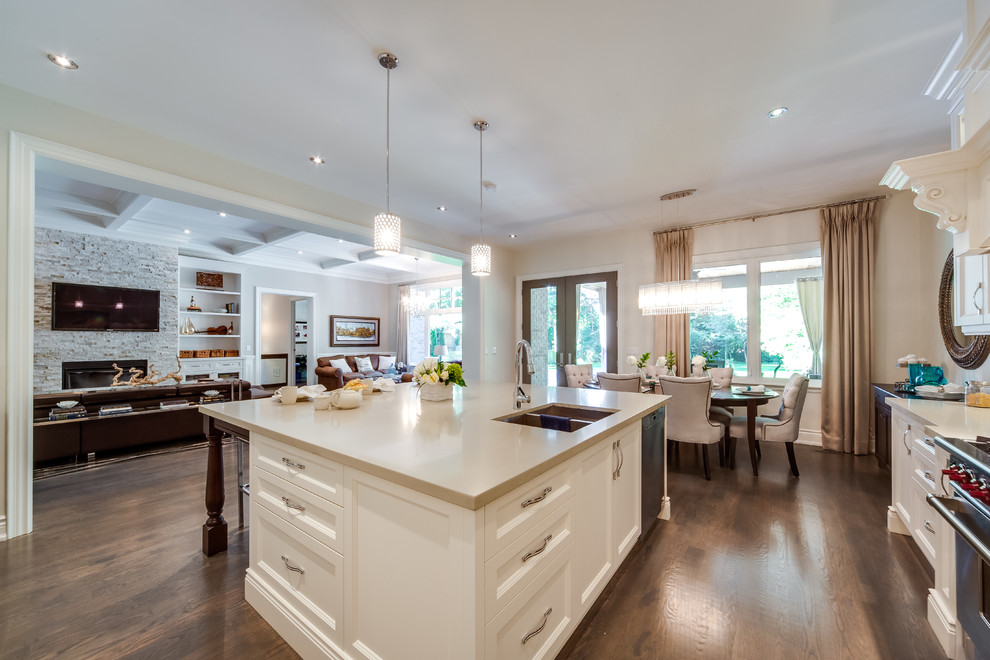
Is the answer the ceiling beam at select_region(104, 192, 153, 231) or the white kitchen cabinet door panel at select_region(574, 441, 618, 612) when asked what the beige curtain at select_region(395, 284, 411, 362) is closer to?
the ceiling beam at select_region(104, 192, 153, 231)

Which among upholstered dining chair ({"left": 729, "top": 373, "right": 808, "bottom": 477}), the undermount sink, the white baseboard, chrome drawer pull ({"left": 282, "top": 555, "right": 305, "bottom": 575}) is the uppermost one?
the undermount sink

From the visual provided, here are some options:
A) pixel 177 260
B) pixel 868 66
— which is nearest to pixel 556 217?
pixel 868 66

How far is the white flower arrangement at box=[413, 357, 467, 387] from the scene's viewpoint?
235 cm

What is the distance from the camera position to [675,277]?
5211 mm

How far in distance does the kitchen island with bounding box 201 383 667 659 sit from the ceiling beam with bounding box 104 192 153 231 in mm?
3744

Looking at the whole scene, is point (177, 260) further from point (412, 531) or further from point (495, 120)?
point (412, 531)

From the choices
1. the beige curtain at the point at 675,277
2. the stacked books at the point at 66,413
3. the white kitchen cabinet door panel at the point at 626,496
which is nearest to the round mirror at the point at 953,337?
the beige curtain at the point at 675,277

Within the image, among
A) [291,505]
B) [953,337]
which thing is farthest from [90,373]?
[953,337]

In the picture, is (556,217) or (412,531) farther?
(556,217)

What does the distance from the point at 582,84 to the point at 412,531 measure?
2.55 meters

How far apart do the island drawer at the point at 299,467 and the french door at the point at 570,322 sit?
436cm

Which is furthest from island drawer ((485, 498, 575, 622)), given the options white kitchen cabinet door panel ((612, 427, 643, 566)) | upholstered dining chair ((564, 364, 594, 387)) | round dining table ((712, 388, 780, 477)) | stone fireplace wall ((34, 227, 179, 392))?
stone fireplace wall ((34, 227, 179, 392))

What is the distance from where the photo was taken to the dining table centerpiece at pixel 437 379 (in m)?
2.35

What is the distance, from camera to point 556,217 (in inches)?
198
